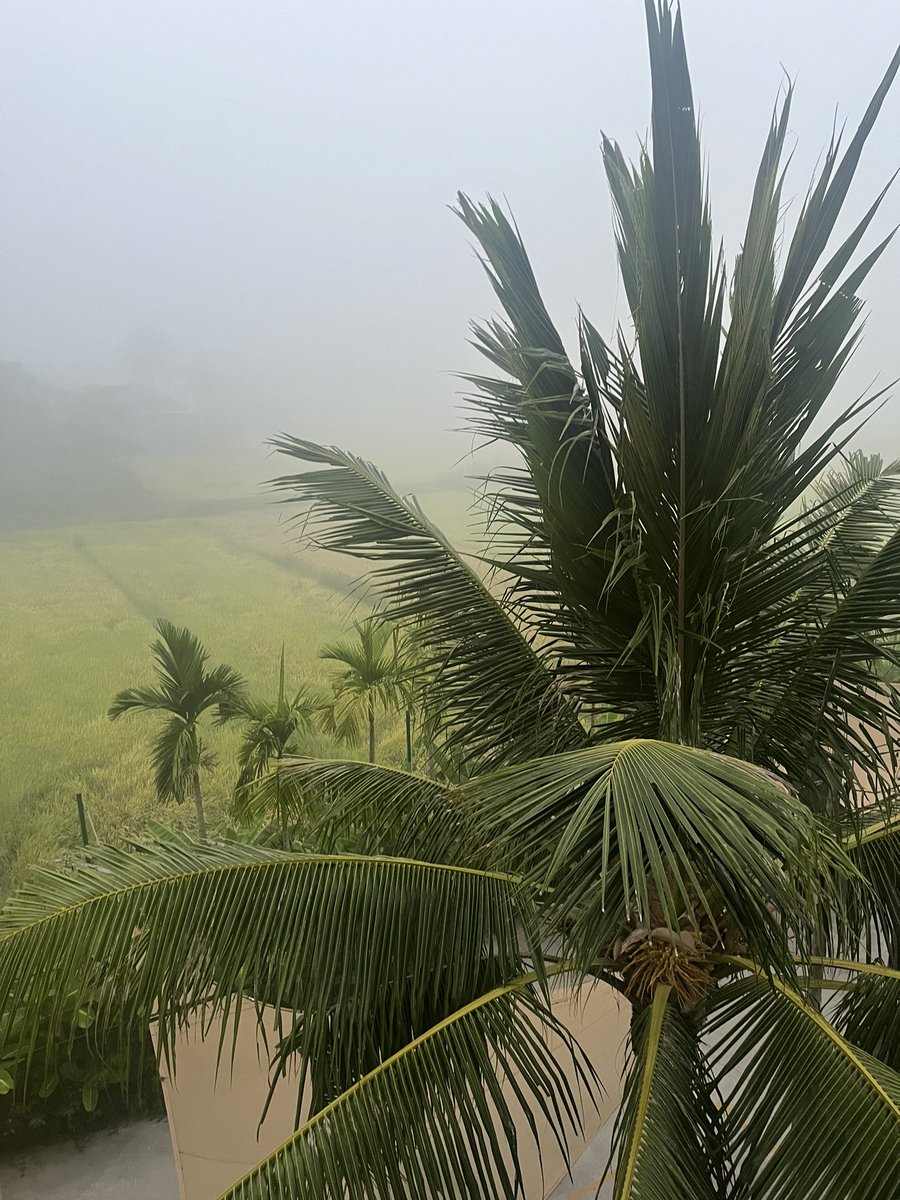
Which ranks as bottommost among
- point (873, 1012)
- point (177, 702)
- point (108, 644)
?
point (177, 702)

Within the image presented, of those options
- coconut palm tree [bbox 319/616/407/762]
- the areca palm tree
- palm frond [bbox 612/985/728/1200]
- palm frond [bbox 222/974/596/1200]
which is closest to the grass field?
coconut palm tree [bbox 319/616/407/762]

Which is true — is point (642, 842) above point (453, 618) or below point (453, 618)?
below

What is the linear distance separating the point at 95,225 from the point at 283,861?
155 inches

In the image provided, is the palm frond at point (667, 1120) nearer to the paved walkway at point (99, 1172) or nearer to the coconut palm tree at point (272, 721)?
the coconut palm tree at point (272, 721)

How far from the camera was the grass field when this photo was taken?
13.1 feet

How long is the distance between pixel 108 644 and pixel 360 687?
55.7 inches

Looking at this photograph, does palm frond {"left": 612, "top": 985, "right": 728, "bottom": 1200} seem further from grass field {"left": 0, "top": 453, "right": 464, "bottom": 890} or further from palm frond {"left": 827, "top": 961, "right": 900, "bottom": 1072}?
grass field {"left": 0, "top": 453, "right": 464, "bottom": 890}

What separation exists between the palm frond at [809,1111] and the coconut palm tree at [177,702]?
10.3ft

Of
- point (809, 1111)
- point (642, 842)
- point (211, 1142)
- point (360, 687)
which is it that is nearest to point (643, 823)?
point (642, 842)

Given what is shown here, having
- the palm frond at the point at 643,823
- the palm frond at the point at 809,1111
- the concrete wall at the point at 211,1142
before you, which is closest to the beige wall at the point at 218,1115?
the concrete wall at the point at 211,1142

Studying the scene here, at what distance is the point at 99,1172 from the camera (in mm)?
3748

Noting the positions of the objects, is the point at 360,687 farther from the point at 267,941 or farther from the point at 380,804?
the point at 267,941

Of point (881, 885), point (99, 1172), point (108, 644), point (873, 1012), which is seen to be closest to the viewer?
point (873, 1012)

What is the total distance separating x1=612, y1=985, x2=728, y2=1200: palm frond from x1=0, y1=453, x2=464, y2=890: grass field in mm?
3228
